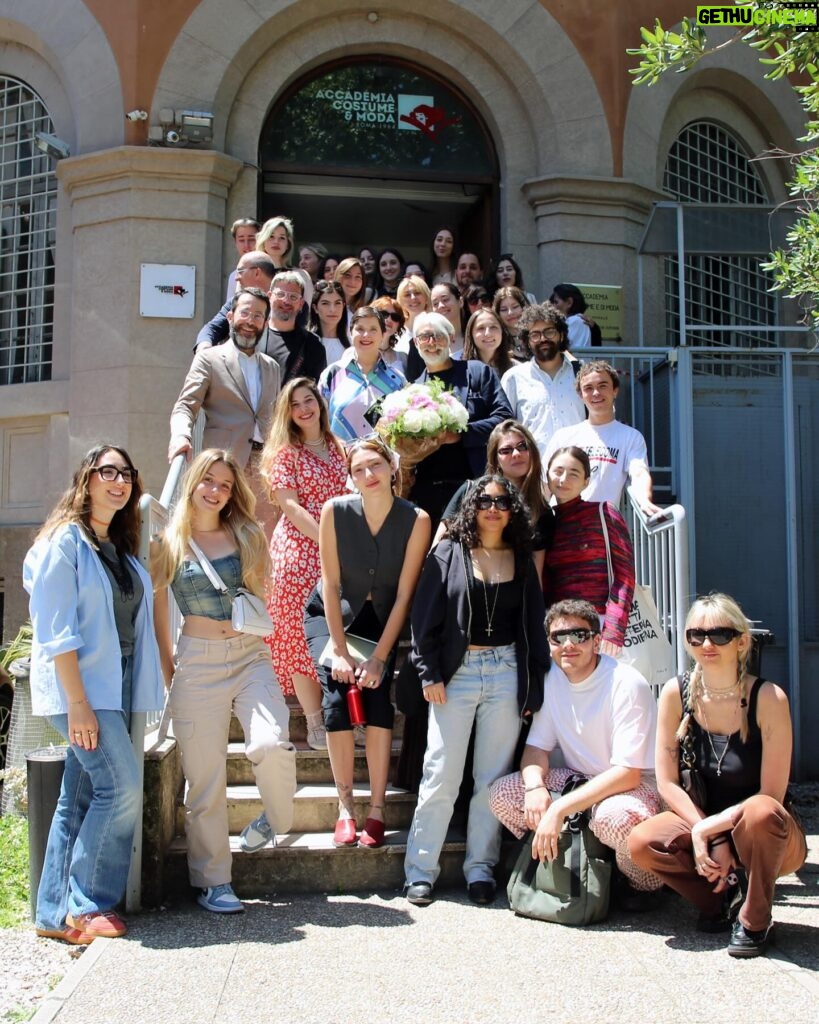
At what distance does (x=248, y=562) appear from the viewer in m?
5.34

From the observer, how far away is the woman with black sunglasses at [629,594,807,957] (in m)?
4.60

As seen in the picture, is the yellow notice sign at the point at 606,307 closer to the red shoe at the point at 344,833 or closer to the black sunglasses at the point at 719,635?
the black sunglasses at the point at 719,635

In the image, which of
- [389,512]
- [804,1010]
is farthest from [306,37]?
[804,1010]

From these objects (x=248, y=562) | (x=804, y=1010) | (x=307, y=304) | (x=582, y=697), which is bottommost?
(x=804, y=1010)

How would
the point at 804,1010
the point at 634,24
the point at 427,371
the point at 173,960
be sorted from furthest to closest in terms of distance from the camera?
the point at 634,24
the point at 427,371
the point at 173,960
the point at 804,1010

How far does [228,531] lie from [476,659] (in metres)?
1.32

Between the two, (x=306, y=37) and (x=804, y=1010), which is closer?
(x=804, y=1010)

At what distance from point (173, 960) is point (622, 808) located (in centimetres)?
198

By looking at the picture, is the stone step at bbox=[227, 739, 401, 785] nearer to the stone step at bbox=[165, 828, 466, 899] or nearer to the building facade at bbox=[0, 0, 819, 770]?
the stone step at bbox=[165, 828, 466, 899]

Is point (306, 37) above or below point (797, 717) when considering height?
above

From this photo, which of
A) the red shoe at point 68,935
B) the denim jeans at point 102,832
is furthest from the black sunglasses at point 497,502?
the red shoe at point 68,935

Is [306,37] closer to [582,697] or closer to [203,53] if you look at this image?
[203,53]

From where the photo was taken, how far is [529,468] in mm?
5910

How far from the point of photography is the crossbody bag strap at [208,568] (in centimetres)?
524
